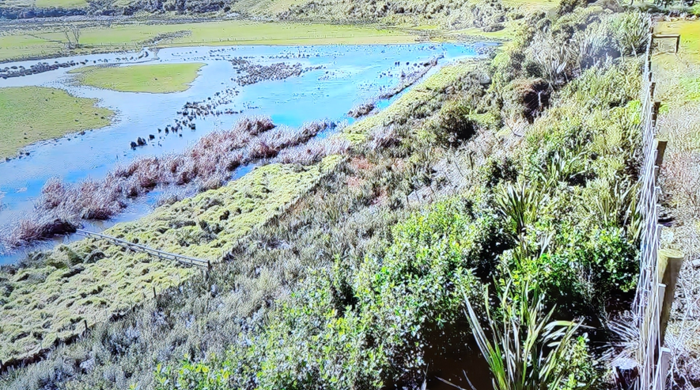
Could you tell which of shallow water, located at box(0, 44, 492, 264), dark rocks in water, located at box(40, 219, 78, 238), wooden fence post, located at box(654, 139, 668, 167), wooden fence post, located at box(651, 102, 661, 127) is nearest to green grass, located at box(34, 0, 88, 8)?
shallow water, located at box(0, 44, 492, 264)

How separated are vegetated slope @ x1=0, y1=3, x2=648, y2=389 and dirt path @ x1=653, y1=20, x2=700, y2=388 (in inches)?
13.4

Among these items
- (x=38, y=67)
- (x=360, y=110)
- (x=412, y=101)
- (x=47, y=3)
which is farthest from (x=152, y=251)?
(x=47, y=3)

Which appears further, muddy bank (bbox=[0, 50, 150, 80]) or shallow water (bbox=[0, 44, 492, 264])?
muddy bank (bbox=[0, 50, 150, 80])

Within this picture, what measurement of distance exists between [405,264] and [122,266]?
22.2 feet

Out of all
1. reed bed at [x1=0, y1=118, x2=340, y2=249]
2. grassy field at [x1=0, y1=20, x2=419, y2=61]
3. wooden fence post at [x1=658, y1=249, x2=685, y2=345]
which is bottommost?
reed bed at [x1=0, y1=118, x2=340, y2=249]

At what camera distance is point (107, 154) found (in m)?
13.0

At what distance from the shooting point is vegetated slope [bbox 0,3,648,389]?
3.03 meters

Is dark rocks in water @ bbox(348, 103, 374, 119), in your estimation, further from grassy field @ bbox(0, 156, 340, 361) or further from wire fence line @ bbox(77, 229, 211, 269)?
wire fence line @ bbox(77, 229, 211, 269)

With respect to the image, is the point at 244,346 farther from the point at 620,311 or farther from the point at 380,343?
the point at 620,311

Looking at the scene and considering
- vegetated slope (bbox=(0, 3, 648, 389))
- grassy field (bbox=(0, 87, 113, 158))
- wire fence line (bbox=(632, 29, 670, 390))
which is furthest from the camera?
grassy field (bbox=(0, 87, 113, 158))

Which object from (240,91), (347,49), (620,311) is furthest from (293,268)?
(347,49)

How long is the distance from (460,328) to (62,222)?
9.60 meters

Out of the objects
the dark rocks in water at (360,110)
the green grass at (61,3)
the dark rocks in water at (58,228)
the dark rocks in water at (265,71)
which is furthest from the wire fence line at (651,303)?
the green grass at (61,3)

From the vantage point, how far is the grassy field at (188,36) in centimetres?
2064
